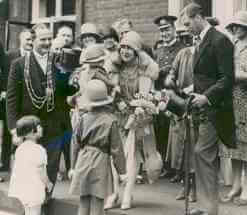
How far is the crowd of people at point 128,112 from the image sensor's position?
18.5ft

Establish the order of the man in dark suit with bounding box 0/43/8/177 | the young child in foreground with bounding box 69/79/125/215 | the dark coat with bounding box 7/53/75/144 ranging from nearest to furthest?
the young child in foreground with bounding box 69/79/125/215, the dark coat with bounding box 7/53/75/144, the man in dark suit with bounding box 0/43/8/177

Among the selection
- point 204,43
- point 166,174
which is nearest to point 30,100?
point 204,43

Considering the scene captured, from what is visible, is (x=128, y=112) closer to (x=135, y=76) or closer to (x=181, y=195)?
(x=135, y=76)

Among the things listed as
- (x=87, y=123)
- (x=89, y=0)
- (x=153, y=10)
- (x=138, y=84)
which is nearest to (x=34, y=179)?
(x=87, y=123)

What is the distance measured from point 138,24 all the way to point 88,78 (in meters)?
3.49

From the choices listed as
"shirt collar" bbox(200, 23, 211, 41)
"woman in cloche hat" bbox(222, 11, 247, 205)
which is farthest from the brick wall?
"shirt collar" bbox(200, 23, 211, 41)

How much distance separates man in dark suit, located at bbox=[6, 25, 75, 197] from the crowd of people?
1 centimetres

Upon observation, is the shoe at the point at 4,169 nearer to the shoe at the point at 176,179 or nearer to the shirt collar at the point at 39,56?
the shoe at the point at 176,179

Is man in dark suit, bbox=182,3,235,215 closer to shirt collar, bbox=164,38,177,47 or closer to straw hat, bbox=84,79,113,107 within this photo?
straw hat, bbox=84,79,113,107

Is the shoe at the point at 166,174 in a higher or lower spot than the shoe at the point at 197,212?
higher

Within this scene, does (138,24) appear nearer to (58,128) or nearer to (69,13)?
(69,13)

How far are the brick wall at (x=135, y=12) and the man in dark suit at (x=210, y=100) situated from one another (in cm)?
352

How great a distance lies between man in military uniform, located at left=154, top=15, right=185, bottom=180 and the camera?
304 inches

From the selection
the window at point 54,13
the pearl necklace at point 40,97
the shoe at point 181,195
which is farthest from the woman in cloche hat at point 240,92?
the window at point 54,13
